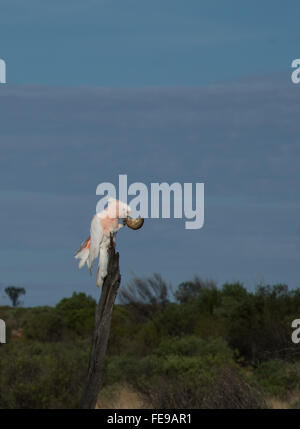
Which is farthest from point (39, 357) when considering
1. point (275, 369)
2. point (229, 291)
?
point (229, 291)

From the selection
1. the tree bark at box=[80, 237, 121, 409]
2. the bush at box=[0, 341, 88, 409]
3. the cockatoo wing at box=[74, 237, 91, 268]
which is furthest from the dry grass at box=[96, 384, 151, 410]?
the cockatoo wing at box=[74, 237, 91, 268]

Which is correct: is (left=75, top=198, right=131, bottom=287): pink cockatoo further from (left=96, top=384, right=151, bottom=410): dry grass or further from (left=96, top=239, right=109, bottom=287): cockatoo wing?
(left=96, top=384, right=151, bottom=410): dry grass

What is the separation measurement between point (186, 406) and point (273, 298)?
2055cm

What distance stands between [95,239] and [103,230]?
0.22 m

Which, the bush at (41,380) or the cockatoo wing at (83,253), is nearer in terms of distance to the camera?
the cockatoo wing at (83,253)

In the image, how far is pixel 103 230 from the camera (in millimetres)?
14922

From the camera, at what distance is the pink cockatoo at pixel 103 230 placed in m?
14.7

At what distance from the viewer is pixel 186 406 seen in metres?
18.5

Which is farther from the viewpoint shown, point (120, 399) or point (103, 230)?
point (120, 399)

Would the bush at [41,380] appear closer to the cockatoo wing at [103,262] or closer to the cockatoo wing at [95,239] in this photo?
the cockatoo wing at [103,262]

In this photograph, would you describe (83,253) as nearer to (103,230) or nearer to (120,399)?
(103,230)

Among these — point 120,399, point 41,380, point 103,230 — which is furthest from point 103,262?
point 120,399

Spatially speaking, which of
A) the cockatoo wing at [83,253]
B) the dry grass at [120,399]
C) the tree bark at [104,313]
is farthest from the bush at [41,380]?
the cockatoo wing at [83,253]
